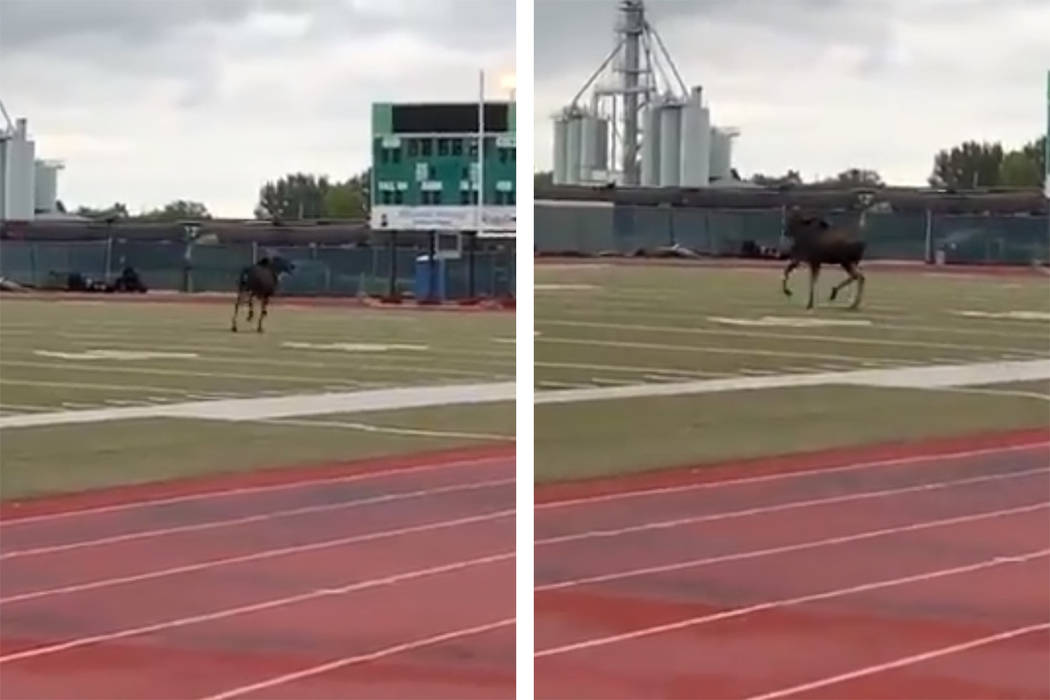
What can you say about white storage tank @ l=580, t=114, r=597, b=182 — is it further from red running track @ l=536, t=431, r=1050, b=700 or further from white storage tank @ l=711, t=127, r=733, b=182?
red running track @ l=536, t=431, r=1050, b=700

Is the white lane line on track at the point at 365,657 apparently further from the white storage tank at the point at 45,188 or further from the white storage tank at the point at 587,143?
the white storage tank at the point at 45,188

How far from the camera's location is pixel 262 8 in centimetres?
358

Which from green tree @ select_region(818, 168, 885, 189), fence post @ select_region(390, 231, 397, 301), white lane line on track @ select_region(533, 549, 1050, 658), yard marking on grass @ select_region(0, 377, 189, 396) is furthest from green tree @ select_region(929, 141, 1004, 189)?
yard marking on grass @ select_region(0, 377, 189, 396)

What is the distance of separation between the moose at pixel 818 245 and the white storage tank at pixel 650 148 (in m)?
0.27

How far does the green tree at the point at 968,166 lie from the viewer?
342 centimetres

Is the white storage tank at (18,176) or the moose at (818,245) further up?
the white storage tank at (18,176)

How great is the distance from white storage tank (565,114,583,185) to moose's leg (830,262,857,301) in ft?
1.76

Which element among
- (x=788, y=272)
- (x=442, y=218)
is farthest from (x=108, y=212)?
(x=788, y=272)

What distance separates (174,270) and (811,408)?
157 centimetres

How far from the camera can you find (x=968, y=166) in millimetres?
3465

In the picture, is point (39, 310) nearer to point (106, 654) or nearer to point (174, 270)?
point (174, 270)

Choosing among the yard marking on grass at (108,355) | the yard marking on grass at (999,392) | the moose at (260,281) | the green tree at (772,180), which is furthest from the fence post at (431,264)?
the yard marking on grass at (999,392)

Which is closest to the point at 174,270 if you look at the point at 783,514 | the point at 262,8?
the point at 262,8

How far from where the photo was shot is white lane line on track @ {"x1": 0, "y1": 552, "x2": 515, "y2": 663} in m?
3.16
